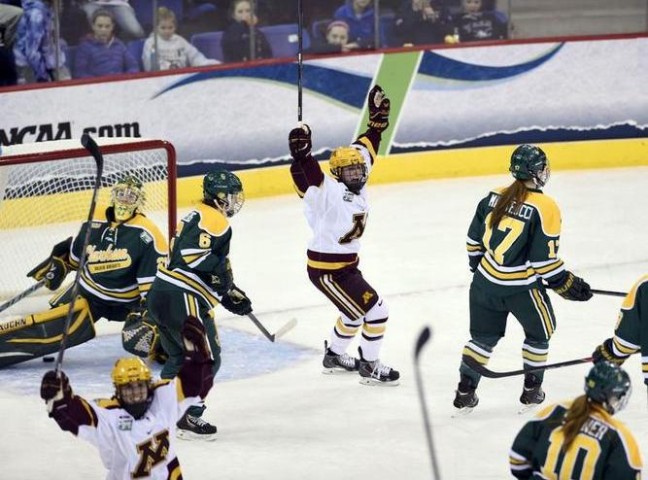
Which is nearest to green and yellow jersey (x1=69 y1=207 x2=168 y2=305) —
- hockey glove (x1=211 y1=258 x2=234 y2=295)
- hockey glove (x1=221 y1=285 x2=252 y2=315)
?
hockey glove (x1=221 y1=285 x2=252 y2=315)

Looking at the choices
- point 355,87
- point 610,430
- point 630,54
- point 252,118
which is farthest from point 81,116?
point 610,430

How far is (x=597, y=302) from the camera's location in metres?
7.68

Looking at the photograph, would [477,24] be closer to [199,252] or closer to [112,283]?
[112,283]

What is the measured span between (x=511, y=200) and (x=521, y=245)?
18 cm

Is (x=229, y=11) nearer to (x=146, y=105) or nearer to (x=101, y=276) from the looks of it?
(x=146, y=105)

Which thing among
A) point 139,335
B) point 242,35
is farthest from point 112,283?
point 242,35

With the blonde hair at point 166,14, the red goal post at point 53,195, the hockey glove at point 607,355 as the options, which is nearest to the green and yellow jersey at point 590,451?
the hockey glove at point 607,355

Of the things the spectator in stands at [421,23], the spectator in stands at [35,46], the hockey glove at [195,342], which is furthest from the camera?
the spectator in stands at [421,23]

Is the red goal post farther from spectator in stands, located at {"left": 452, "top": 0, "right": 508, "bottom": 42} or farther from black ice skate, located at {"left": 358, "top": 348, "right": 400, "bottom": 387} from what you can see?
spectator in stands, located at {"left": 452, "top": 0, "right": 508, "bottom": 42}

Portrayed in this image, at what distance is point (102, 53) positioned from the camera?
970cm

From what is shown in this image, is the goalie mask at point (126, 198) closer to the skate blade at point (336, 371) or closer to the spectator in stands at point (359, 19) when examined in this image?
the skate blade at point (336, 371)

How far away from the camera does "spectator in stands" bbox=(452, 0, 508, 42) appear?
36.2 feet

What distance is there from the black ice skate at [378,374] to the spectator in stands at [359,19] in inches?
183

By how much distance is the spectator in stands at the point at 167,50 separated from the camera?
9883 millimetres
